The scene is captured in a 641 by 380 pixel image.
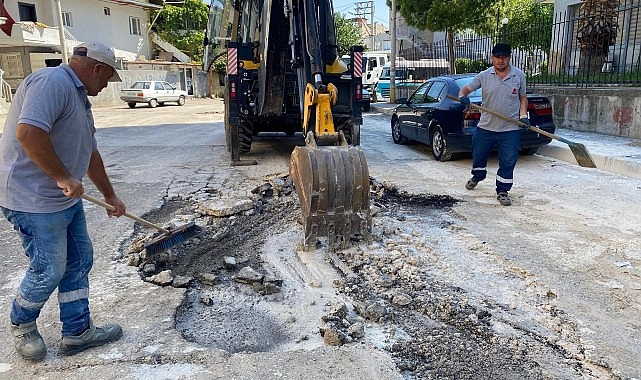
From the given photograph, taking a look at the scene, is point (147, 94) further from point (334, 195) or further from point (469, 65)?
point (334, 195)

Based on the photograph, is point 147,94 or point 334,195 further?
point 147,94

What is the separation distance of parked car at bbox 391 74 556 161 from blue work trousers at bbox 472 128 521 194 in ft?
5.23

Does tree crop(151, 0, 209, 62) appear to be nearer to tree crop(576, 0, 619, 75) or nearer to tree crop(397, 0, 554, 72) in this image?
tree crop(397, 0, 554, 72)

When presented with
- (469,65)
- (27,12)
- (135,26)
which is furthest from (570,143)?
(135,26)

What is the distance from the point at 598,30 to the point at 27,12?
31.4 meters

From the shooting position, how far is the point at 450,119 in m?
9.02

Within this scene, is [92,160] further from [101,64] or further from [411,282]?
[411,282]

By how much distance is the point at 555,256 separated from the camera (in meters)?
4.73

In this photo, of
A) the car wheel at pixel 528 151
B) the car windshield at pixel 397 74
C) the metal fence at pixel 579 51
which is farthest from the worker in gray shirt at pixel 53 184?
the car windshield at pixel 397 74

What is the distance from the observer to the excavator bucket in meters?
4.64

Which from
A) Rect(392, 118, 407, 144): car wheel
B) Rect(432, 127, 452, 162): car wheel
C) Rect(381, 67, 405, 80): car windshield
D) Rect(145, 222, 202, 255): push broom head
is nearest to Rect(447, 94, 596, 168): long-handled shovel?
Rect(432, 127, 452, 162): car wheel

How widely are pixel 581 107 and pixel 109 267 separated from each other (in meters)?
11.1

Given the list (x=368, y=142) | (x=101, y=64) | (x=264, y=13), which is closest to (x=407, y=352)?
(x=101, y=64)

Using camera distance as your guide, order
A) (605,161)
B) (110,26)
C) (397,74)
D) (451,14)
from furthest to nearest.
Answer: (110,26)
(397,74)
(451,14)
(605,161)
